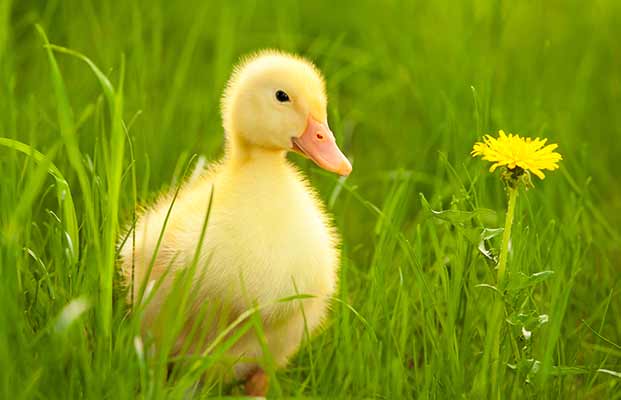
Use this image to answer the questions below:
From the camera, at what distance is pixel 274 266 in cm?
264

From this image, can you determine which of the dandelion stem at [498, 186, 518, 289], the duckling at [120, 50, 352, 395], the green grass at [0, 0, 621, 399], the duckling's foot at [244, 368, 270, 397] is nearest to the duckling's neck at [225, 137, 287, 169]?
the duckling at [120, 50, 352, 395]

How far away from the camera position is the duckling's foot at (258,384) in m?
2.96

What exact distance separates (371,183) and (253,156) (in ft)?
5.27

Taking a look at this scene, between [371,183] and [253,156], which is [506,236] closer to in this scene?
[253,156]

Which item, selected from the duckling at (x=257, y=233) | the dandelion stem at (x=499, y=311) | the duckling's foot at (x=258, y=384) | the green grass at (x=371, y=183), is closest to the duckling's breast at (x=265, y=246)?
the duckling at (x=257, y=233)

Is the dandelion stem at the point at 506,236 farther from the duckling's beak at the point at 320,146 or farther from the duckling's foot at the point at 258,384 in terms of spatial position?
the duckling's foot at the point at 258,384

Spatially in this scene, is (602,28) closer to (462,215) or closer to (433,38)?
(433,38)

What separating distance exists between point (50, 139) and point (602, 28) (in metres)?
2.75

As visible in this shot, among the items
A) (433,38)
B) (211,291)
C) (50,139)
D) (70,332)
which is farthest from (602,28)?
(70,332)

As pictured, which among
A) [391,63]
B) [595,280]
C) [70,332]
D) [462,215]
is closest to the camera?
[70,332]

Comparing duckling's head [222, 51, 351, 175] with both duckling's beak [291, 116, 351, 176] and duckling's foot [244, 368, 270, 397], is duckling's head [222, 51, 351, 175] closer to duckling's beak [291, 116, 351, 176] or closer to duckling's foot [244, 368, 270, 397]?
duckling's beak [291, 116, 351, 176]

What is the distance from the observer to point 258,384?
296cm

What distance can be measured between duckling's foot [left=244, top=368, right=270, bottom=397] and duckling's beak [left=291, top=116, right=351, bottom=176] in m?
0.59

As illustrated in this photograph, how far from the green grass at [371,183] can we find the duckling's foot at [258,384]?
9 centimetres
